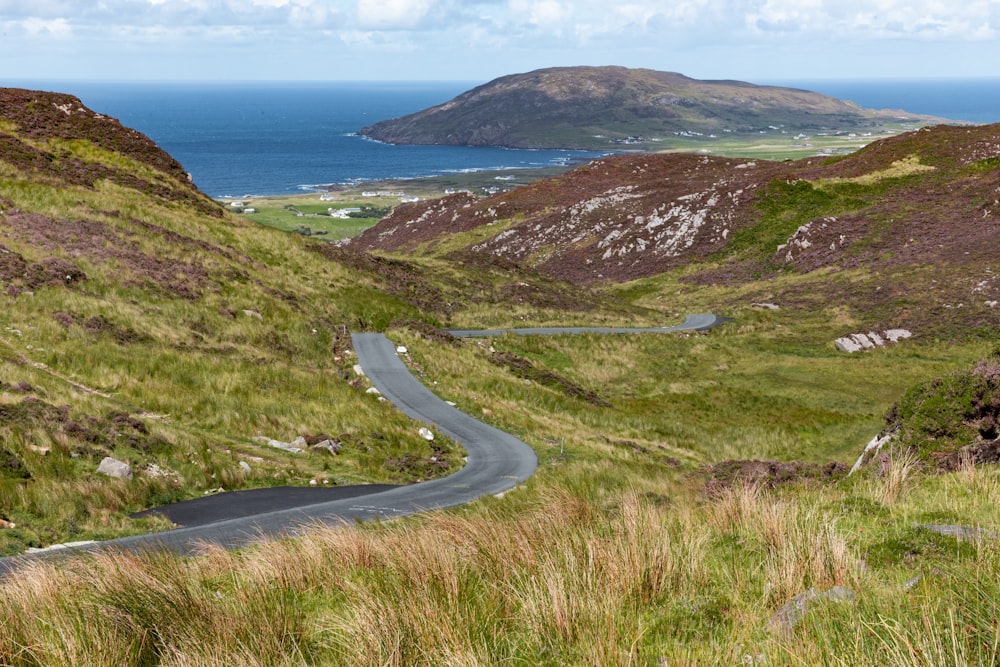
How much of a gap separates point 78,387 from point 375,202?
498 feet

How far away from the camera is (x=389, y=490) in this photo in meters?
17.9

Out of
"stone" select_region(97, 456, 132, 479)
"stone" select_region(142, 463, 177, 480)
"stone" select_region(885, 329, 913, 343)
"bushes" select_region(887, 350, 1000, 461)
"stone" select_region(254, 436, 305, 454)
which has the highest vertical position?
"bushes" select_region(887, 350, 1000, 461)

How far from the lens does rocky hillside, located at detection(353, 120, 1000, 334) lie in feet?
193

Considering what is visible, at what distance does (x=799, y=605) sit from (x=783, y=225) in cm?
8103

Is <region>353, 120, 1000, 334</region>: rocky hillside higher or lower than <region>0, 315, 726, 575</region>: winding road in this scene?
higher

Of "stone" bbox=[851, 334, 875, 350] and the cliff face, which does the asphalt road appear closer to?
the cliff face

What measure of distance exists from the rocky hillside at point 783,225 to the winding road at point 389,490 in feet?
128

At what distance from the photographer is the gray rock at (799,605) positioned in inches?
190

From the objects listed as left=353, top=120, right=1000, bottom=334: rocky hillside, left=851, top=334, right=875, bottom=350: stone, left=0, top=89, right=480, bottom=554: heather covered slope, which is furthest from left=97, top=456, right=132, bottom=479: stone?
left=353, top=120, right=1000, bottom=334: rocky hillside

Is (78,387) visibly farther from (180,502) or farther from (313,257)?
(313,257)

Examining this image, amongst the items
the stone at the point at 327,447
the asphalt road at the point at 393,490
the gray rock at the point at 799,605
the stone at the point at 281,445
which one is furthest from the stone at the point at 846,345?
the gray rock at the point at 799,605

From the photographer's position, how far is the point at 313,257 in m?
49.1

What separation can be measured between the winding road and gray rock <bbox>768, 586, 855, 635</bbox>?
5939 millimetres

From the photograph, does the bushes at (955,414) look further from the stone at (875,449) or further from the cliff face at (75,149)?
the cliff face at (75,149)
